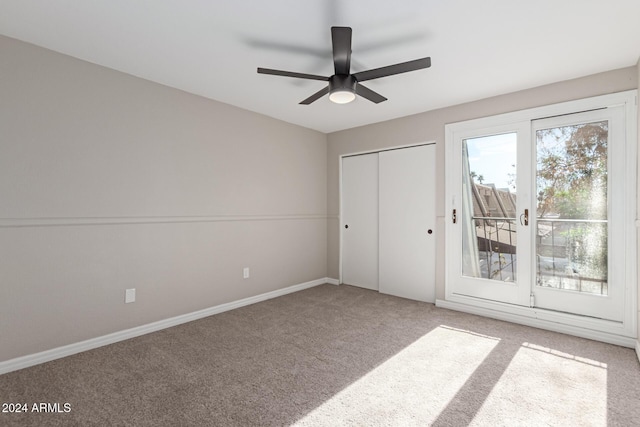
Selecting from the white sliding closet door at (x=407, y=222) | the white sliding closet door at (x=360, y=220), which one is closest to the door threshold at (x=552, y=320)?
the white sliding closet door at (x=407, y=222)

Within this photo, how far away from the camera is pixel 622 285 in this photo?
2.65 metres

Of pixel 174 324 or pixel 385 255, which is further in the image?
pixel 385 255

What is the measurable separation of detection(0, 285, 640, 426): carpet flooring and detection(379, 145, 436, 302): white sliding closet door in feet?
2.99

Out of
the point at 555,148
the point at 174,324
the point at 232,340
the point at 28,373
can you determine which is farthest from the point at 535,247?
the point at 28,373

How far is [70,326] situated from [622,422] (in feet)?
12.2

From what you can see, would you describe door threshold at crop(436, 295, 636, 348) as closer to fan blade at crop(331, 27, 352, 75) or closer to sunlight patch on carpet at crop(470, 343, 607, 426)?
sunlight patch on carpet at crop(470, 343, 607, 426)

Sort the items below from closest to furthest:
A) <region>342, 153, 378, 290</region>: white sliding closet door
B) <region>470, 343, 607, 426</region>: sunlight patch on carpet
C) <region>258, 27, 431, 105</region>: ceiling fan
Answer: <region>470, 343, 607, 426</region>: sunlight patch on carpet, <region>258, 27, 431, 105</region>: ceiling fan, <region>342, 153, 378, 290</region>: white sliding closet door

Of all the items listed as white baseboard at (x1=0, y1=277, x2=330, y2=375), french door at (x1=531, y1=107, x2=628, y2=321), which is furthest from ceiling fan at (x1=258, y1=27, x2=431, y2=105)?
white baseboard at (x1=0, y1=277, x2=330, y2=375)

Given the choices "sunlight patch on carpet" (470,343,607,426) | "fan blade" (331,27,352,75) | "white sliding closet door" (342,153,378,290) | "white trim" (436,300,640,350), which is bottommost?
"sunlight patch on carpet" (470,343,607,426)

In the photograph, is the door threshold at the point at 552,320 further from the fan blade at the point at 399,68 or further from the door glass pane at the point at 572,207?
the fan blade at the point at 399,68

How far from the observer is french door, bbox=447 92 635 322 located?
8.82 feet

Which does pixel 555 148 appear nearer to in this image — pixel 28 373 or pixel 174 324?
pixel 174 324

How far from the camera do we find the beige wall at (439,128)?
2.74 m

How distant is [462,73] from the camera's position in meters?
2.73
